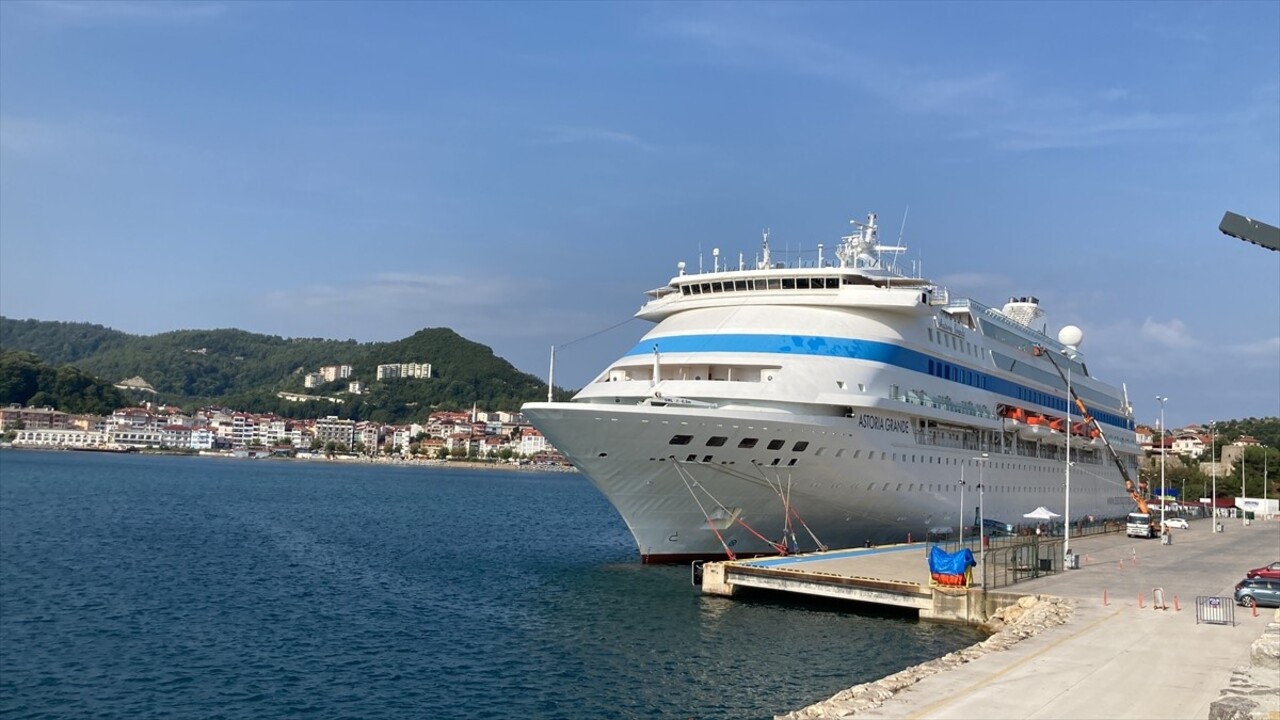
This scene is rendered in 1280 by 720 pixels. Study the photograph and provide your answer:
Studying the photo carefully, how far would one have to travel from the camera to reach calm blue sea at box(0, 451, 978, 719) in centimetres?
1836

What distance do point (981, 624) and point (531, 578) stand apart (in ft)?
50.4

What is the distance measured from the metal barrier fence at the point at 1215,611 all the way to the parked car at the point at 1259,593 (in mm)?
2684

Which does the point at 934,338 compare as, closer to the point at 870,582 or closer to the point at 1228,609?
the point at 870,582

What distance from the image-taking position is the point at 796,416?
3006cm

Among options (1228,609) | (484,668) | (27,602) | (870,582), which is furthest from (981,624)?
(27,602)

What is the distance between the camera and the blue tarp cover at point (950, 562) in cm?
2506

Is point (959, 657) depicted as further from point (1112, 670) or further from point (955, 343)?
point (955, 343)

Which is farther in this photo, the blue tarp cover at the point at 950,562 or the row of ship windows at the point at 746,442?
the row of ship windows at the point at 746,442

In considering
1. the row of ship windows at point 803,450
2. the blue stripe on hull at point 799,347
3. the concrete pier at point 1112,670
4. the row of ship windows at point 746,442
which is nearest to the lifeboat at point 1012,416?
the row of ship windows at point 803,450

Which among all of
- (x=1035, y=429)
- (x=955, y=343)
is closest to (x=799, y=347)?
(x=955, y=343)

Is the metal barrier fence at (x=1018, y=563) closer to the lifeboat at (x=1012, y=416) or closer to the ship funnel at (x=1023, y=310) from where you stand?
the lifeboat at (x=1012, y=416)

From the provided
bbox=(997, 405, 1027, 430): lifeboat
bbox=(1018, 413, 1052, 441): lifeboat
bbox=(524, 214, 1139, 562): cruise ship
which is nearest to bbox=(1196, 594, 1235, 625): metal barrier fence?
bbox=(524, 214, 1139, 562): cruise ship

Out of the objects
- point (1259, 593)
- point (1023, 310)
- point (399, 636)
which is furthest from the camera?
point (1023, 310)

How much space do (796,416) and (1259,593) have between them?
41.6 ft
